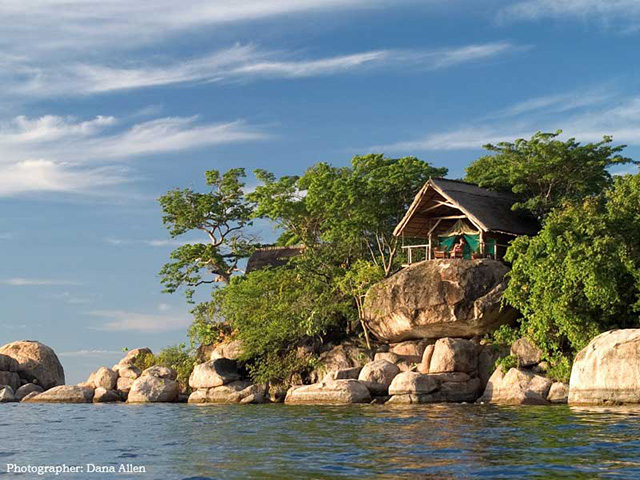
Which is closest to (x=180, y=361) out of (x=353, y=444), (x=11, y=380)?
(x=11, y=380)

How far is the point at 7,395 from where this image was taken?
33438mm

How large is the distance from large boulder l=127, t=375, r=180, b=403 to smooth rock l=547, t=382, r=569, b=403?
14.9 metres

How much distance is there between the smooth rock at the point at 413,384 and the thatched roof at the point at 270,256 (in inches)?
577

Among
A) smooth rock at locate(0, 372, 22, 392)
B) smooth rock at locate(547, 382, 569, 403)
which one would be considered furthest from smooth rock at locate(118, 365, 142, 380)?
smooth rock at locate(547, 382, 569, 403)

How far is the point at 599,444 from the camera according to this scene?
36.6ft

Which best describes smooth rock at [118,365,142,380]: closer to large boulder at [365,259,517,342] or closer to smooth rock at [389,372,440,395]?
large boulder at [365,259,517,342]

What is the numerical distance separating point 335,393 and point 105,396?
1192cm

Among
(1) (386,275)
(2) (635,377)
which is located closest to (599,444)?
(2) (635,377)

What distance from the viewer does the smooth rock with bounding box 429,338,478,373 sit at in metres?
25.0

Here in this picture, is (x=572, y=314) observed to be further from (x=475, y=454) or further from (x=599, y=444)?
(x=475, y=454)

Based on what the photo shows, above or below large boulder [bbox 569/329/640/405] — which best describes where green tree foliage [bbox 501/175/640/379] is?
above

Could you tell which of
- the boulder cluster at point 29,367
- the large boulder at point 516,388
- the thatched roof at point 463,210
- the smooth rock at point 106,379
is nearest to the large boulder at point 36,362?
the boulder cluster at point 29,367

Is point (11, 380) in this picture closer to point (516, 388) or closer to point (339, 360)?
point (339, 360)

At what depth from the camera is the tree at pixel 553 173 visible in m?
30.0
